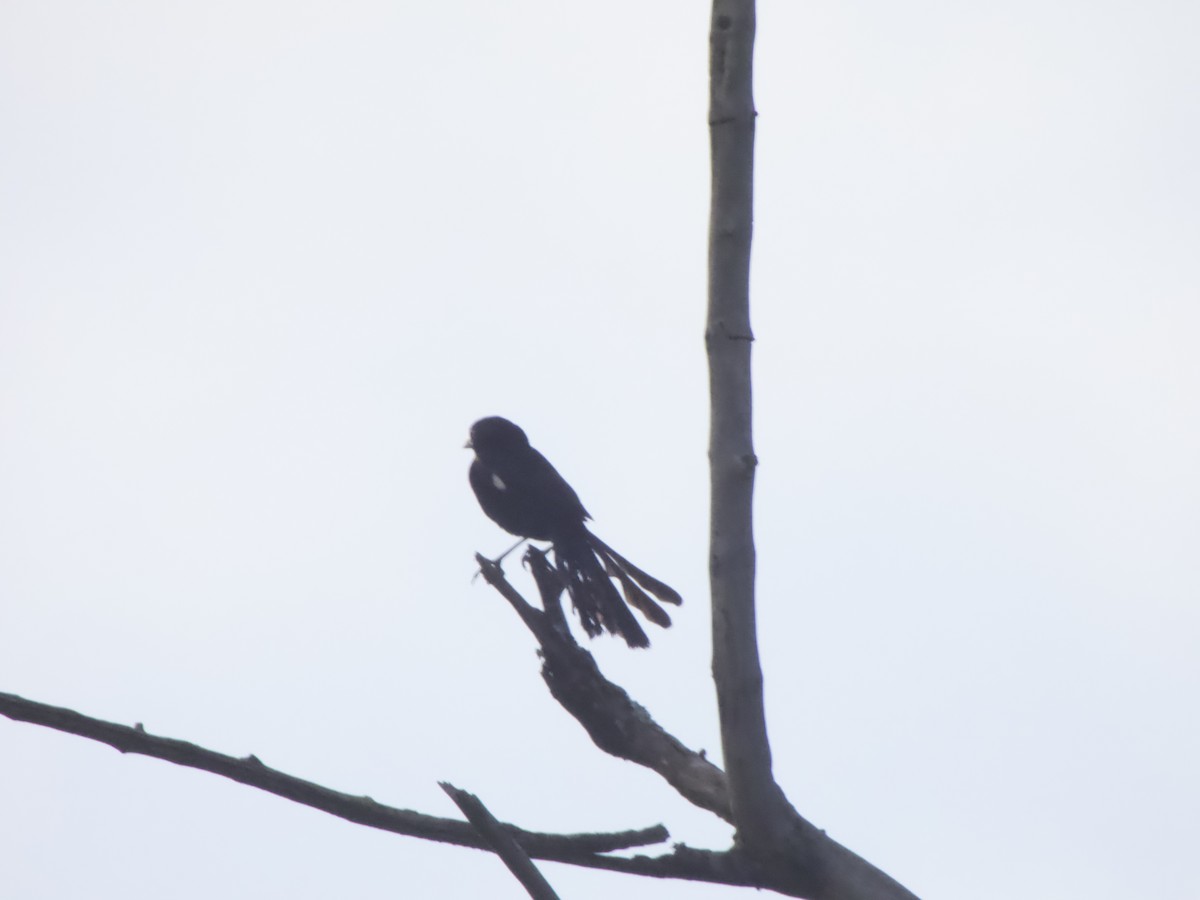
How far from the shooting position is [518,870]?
2992mm

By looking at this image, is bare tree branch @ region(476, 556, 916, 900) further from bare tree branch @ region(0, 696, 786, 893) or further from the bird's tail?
the bird's tail

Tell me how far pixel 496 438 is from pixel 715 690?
17.8 ft

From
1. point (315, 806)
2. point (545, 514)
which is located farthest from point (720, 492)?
point (545, 514)

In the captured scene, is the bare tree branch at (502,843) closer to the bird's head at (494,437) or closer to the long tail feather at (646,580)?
the long tail feather at (646,580)

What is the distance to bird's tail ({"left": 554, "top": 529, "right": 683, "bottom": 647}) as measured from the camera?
6375mm

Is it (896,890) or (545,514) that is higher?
(545,514)

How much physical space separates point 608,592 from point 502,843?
3.74 m

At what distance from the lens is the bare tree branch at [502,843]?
2.96 meters

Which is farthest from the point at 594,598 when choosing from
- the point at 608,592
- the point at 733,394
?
the point at 733,394

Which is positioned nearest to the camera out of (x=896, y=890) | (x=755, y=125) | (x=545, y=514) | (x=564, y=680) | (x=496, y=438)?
(x=755, y=125)

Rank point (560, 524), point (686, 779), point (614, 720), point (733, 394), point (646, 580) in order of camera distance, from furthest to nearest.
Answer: point (560, 524) < point (646, 580) < point (614, 720) < point (686, 779) < point (733, 394)

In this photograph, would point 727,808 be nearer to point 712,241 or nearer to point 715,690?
point 715,690

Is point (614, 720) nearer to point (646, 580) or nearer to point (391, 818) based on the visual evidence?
point (391, 818)

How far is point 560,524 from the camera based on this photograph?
24.8ft
